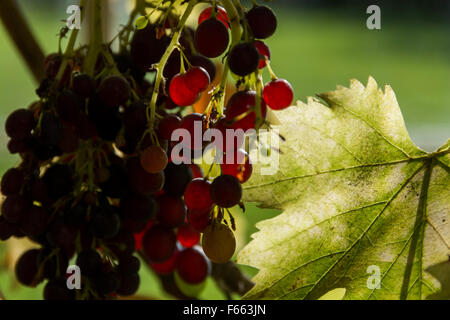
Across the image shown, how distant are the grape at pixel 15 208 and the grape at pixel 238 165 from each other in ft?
0.60

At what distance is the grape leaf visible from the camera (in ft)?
1.43

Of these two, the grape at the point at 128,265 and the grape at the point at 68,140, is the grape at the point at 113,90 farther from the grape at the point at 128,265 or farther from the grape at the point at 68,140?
the grape at the point at 128,265

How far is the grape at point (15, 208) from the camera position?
47 centimetres

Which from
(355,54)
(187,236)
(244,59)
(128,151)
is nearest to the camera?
(244,59)

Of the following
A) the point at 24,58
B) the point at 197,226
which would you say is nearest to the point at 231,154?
the point at 197,226

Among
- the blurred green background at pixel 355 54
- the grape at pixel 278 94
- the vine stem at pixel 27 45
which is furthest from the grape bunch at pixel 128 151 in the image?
the blurred green background at pixel 355 54

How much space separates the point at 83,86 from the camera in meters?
0.44

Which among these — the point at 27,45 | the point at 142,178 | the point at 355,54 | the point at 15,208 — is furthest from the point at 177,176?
the point at 355,54

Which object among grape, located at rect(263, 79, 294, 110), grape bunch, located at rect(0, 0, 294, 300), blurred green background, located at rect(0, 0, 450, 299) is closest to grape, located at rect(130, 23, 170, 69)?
grape bunch, located at rect(0, 0, 294, 300)

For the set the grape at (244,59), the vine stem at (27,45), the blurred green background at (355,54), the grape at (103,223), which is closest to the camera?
the grape at (244,59)

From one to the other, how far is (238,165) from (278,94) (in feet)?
0.19

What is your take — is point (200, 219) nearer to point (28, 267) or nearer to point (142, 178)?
point (142, 178)
